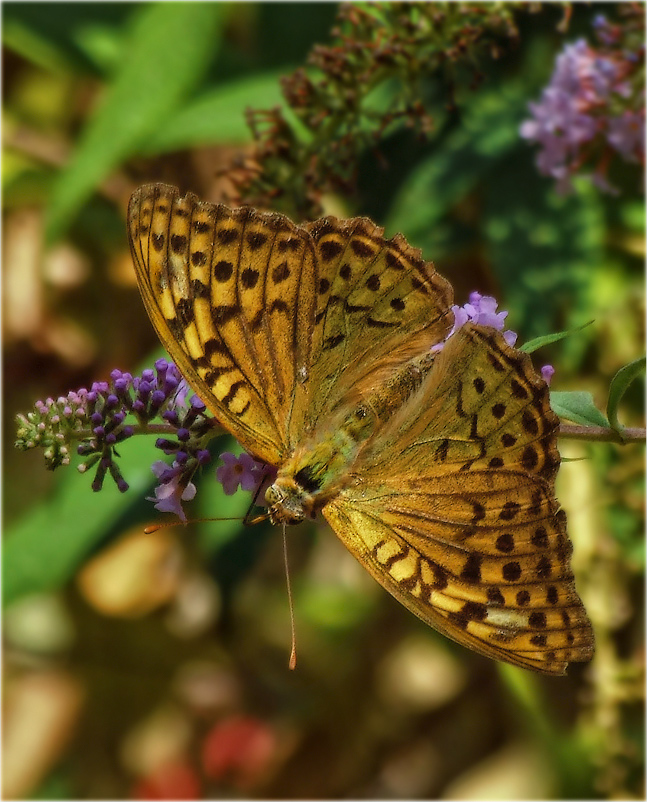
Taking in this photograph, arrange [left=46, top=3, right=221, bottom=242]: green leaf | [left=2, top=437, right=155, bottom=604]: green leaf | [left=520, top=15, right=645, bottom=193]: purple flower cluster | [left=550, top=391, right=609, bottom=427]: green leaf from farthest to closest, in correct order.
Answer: [left=46, top=3, right=221, bottom=242]: green leaf < [left=2, top=437, right=155, bottom=604]: green leaf < [left=520, top=15, right=645, bottom=193]: purple flower cluster < [left=550, top=391, right=609, bottom=427]: green leaf

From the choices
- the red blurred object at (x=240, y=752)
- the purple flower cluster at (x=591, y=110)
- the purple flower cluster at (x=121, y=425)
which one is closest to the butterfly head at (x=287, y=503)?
the purple flower cluster at (x=121, y=425)

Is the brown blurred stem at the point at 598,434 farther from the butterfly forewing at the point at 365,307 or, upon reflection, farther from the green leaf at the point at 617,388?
the butterfly forewing at the point at 365,307

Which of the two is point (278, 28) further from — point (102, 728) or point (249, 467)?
point (102, 728)

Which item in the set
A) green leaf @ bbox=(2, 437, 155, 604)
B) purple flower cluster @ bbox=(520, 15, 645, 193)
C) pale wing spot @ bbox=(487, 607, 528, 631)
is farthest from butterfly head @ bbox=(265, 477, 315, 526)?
purple flower cluster @ bbox=(520, 15, 645, 193)

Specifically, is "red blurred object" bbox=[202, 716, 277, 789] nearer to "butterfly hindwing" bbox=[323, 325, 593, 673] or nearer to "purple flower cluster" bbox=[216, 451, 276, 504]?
"purple flower cluster" bbox=[216, 451, 276, 504]

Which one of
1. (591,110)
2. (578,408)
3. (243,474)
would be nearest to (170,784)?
(243,474)

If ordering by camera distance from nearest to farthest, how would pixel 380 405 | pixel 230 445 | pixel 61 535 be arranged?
pixel 380 405 → pixel 230 445 → pixel 61 535

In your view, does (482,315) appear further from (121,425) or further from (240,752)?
(240,752)

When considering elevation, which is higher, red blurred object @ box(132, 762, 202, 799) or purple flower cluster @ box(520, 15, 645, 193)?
purple flower cluster @ box(520, 15, 645, 193)
